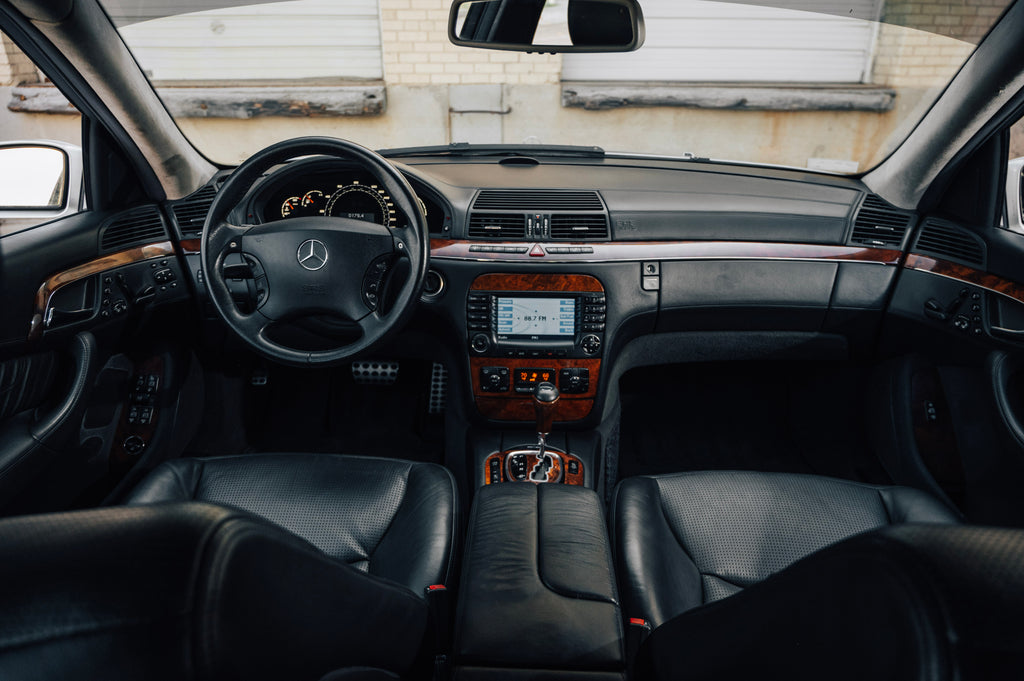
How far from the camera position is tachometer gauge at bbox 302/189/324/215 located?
7.11ft

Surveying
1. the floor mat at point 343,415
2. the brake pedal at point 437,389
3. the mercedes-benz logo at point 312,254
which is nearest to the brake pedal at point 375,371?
the floor mat at point 343,415

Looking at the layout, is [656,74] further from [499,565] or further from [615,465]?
[499,565]

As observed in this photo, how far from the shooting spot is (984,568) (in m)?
0.50

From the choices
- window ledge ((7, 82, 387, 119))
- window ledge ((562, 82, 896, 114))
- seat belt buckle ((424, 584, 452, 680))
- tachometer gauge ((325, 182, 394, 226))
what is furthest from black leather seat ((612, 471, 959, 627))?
window ledge ((7, 82, 387, 119))

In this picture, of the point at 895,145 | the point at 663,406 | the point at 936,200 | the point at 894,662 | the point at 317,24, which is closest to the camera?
the point at 894,662

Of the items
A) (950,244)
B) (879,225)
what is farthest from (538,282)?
(950,244)

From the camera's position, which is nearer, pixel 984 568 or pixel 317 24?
pixel 984 568

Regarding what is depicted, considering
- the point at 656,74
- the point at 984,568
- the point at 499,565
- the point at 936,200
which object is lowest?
the point at 499,565

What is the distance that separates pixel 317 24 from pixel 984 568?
21.2 ft

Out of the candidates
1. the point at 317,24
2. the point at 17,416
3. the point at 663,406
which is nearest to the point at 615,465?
the point at 663,406

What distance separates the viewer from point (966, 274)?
6.45 ft

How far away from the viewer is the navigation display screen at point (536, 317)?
2.17 meters

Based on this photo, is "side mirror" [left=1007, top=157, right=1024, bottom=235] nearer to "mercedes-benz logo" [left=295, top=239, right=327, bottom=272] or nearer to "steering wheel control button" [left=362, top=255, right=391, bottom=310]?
"steering wheel control button" [left=362, top=255, right=391, bottom=310]

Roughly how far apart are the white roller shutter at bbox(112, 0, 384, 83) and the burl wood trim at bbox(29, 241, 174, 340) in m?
4.33
